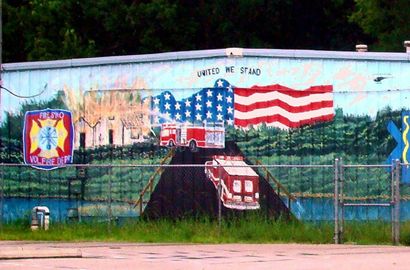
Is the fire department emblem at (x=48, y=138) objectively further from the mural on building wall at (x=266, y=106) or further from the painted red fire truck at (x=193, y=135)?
the painted red fire truck at (x=193, y=135)

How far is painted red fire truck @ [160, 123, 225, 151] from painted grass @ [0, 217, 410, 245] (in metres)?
2.09

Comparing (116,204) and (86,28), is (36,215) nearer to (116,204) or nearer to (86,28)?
(116,204)

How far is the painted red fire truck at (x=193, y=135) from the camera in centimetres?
2977

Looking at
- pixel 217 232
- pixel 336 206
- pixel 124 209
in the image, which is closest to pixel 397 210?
pixel 336 206

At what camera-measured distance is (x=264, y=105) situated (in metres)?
29.6

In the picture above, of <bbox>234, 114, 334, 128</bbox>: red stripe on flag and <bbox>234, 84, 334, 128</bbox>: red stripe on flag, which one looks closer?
<bbox>234, 84, 334, 128</bbox>: red stripe on flag

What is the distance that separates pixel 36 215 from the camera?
30.2m

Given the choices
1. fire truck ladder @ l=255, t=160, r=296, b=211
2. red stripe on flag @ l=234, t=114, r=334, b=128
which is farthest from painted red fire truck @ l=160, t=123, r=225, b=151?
fire truck ladder @ l=255, t=160, r=296, b=211

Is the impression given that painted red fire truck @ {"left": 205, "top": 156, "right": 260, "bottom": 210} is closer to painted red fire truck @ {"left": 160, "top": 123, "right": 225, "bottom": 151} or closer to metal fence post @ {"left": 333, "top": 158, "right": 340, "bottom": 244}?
painted red fire truck @ {"left": 160, "top": 123, "right": 225, "bottom": 151}

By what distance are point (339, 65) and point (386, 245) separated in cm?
542

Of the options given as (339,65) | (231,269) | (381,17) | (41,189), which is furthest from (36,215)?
(381,17)

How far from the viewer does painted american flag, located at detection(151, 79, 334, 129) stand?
29438 millimetres

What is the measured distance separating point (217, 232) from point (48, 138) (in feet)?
22.6

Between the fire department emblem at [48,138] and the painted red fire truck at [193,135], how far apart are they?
282 cm
